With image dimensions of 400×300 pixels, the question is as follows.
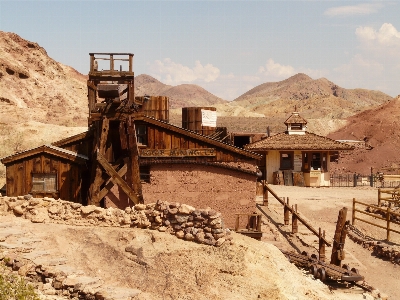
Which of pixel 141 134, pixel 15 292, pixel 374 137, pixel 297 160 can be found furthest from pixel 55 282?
pixel 374 137

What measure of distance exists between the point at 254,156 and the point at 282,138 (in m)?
16.7

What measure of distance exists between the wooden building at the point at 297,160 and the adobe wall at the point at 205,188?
15.1m

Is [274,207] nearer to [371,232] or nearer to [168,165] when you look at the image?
[371,232]

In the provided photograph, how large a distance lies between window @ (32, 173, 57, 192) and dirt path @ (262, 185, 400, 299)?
1077 centimetres

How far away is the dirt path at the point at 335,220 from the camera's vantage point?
1723 cm

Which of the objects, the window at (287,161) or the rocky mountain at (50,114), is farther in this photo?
the rocky mountain at (50,114)

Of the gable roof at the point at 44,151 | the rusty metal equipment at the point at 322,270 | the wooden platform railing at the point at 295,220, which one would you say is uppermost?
the gable roof at the point at 44,151

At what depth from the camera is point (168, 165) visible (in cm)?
1909

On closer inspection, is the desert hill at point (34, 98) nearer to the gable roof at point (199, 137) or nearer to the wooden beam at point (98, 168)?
the wooden beam at point (98, 168)

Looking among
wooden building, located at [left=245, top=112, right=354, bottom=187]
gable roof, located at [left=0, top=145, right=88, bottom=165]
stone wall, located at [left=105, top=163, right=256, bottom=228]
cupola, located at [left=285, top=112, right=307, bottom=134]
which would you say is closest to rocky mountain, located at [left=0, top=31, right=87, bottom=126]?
wooden building, located at [left=245, top=112, right=354, bottom=187]

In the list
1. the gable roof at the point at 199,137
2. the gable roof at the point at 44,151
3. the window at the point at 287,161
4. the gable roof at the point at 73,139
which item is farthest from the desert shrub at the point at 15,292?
the window at the point at 287,161

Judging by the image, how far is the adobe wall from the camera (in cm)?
1898

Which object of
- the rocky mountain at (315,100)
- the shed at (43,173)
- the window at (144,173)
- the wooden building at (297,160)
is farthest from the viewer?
the rocky mountain at (315,100)

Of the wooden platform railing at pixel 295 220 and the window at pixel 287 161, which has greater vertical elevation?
the window at pixel 287 161
